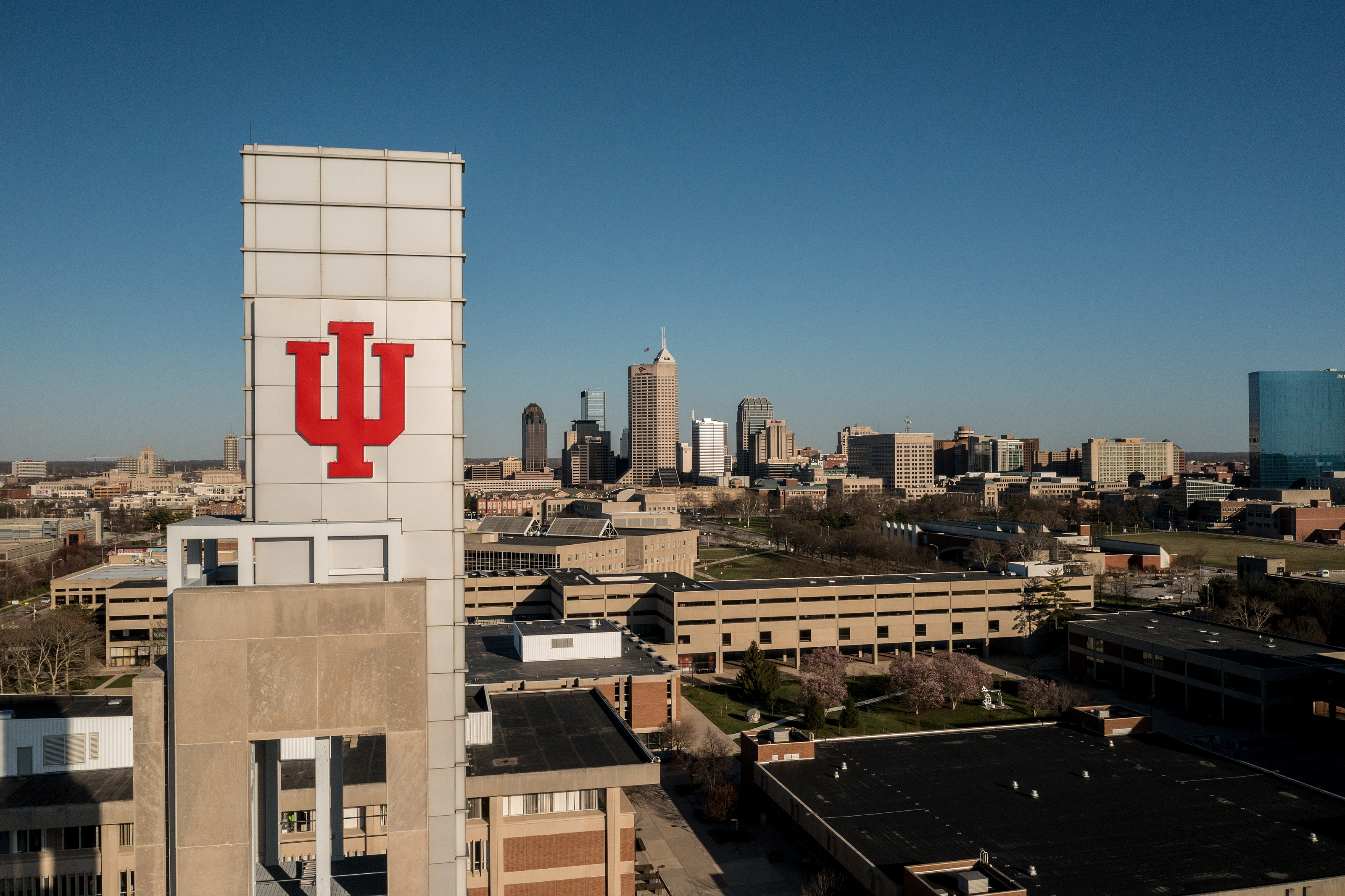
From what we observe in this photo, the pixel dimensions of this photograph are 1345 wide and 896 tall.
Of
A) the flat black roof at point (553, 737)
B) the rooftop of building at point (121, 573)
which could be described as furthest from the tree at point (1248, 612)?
the rooftop of building at point (121, 573)

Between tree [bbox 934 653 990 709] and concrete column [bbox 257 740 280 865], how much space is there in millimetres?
48892

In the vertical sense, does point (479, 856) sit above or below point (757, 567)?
above

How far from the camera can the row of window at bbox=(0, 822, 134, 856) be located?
71.7 feet

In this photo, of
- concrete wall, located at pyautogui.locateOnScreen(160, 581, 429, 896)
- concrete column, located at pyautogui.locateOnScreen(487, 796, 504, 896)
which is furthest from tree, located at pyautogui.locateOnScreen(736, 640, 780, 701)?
concrete wall, located at pyautogui.locateOnScreen(160, 581, 429, 896)

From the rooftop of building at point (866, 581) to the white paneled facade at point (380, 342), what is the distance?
2171 inches

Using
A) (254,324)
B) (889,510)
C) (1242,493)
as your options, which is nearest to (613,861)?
(254,324)

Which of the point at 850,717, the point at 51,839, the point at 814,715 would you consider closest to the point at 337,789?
the point at 51,839

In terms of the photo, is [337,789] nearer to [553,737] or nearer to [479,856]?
[479,856]

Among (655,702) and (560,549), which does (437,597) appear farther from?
(560,549)

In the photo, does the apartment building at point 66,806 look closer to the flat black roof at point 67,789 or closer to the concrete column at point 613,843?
the flat black roof at point 67,789

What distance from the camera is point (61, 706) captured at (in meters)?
28.7

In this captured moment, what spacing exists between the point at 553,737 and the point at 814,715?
2258cm

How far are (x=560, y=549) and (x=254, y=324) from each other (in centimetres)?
7537

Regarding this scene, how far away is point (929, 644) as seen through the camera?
7162 centimetres
